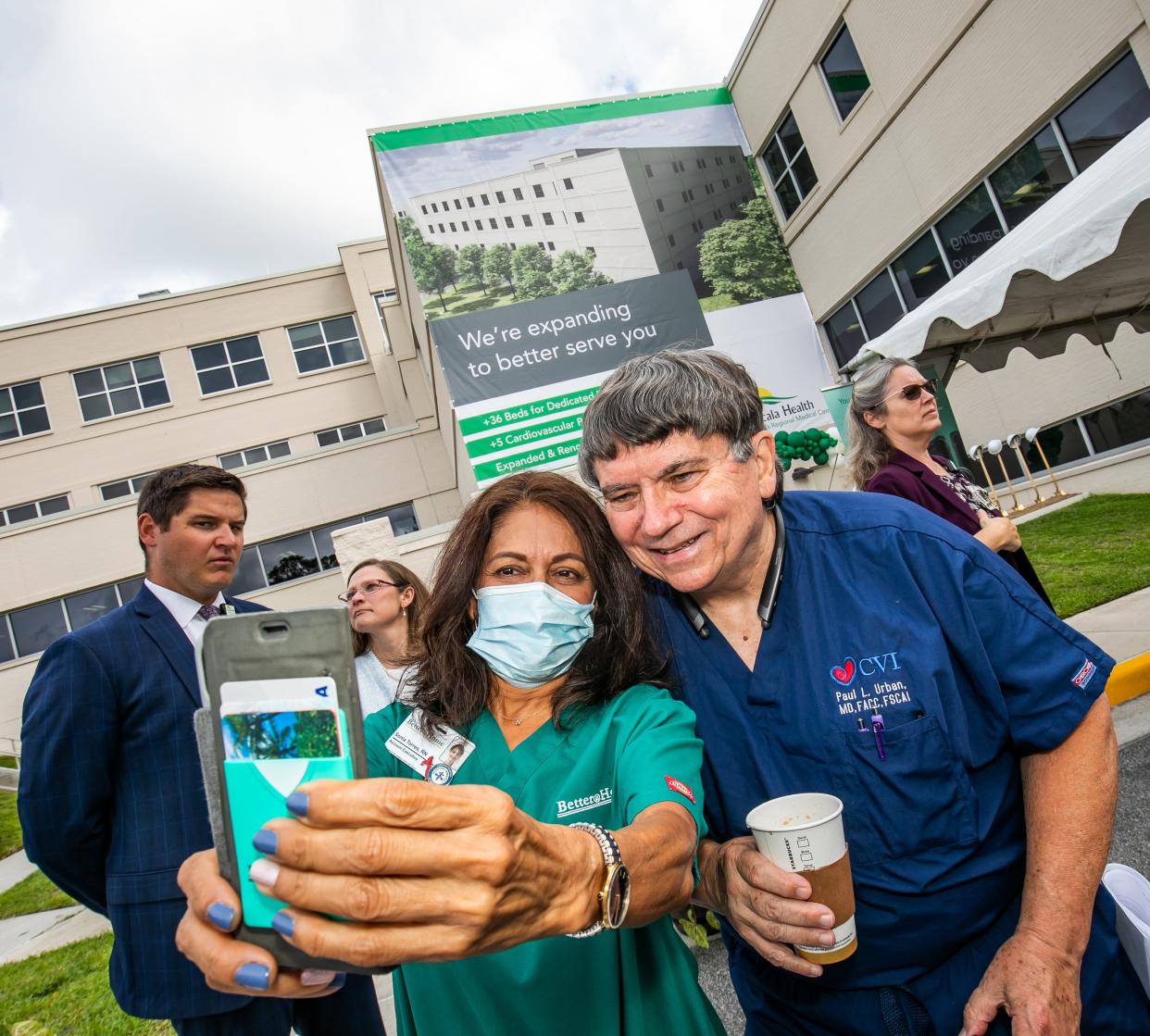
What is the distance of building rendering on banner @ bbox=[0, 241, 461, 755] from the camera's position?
19.4m

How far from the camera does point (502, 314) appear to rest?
1507 cm

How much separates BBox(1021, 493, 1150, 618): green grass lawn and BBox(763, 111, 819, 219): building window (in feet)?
31.5

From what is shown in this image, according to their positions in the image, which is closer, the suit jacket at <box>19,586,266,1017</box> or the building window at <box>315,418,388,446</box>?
the suit jacket at <box>19,586,266,1017</box>

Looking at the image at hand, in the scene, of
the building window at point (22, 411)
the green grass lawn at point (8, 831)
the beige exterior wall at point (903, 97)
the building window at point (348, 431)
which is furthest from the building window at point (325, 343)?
the green grass lawn at point (8, 831)

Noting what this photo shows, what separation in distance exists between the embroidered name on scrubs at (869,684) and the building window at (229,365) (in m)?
25.7

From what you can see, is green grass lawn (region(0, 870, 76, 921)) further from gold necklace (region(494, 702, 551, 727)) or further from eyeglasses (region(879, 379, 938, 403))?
eyeglasses (region(879, 379, 938, 403))

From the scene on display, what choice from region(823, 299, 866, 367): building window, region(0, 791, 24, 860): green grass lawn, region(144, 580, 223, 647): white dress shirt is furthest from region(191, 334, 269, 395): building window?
region(144, 580, 223, 647): white dress shirt

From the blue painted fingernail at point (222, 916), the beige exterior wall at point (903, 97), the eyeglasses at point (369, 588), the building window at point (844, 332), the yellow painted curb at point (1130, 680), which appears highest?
the beige exterior wall at point (903, 97)

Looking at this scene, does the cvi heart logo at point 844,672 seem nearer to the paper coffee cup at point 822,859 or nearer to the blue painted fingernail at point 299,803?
the paper coffee cup at point 822,859

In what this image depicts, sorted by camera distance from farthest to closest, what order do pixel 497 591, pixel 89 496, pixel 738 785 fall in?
pixel 89 496, pixel 497 591, pixel 738 785

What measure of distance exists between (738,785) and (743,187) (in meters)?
A: 18.4

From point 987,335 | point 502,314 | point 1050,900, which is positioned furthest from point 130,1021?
point 502,314

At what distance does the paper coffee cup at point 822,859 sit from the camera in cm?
125

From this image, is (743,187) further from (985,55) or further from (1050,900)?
(1050,900)
